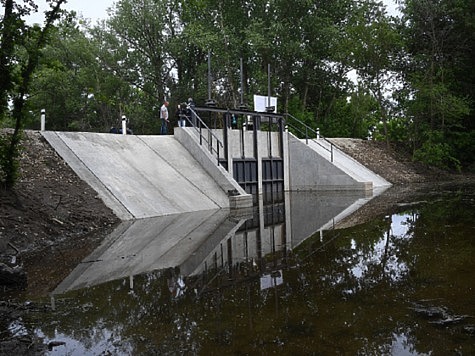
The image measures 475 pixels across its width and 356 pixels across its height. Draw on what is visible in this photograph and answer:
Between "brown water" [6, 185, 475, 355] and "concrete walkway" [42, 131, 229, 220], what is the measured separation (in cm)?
563

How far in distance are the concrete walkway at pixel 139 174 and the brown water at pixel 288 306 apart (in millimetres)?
5632

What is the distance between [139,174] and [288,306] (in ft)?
34.7

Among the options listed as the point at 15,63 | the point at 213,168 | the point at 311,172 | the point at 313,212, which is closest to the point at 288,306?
the point at 15,63

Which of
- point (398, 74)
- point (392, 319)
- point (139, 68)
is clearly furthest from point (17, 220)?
point (139, 68)

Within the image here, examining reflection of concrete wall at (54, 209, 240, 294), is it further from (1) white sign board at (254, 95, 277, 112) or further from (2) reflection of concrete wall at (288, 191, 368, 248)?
(1) white sign board at (254, 95, 277, 112)

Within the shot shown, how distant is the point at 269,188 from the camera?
21281 millimetres

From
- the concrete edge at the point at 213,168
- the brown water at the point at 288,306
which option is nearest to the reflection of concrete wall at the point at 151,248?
the brown water at the point at 288,306

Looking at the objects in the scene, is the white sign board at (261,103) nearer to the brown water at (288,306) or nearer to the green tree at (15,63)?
the green tree at (15,63)

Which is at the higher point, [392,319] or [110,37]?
[110,37]

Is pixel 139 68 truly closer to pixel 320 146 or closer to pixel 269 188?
pixel 320 146

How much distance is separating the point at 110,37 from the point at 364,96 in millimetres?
20812

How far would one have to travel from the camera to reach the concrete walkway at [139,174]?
13.1m

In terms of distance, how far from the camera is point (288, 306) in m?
4.95

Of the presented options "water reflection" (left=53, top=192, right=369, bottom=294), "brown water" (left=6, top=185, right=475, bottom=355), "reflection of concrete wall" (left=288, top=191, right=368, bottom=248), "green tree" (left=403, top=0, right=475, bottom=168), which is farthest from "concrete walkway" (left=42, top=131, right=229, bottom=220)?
"green tree" (left=403, top=0, right=475, bottom=168)
